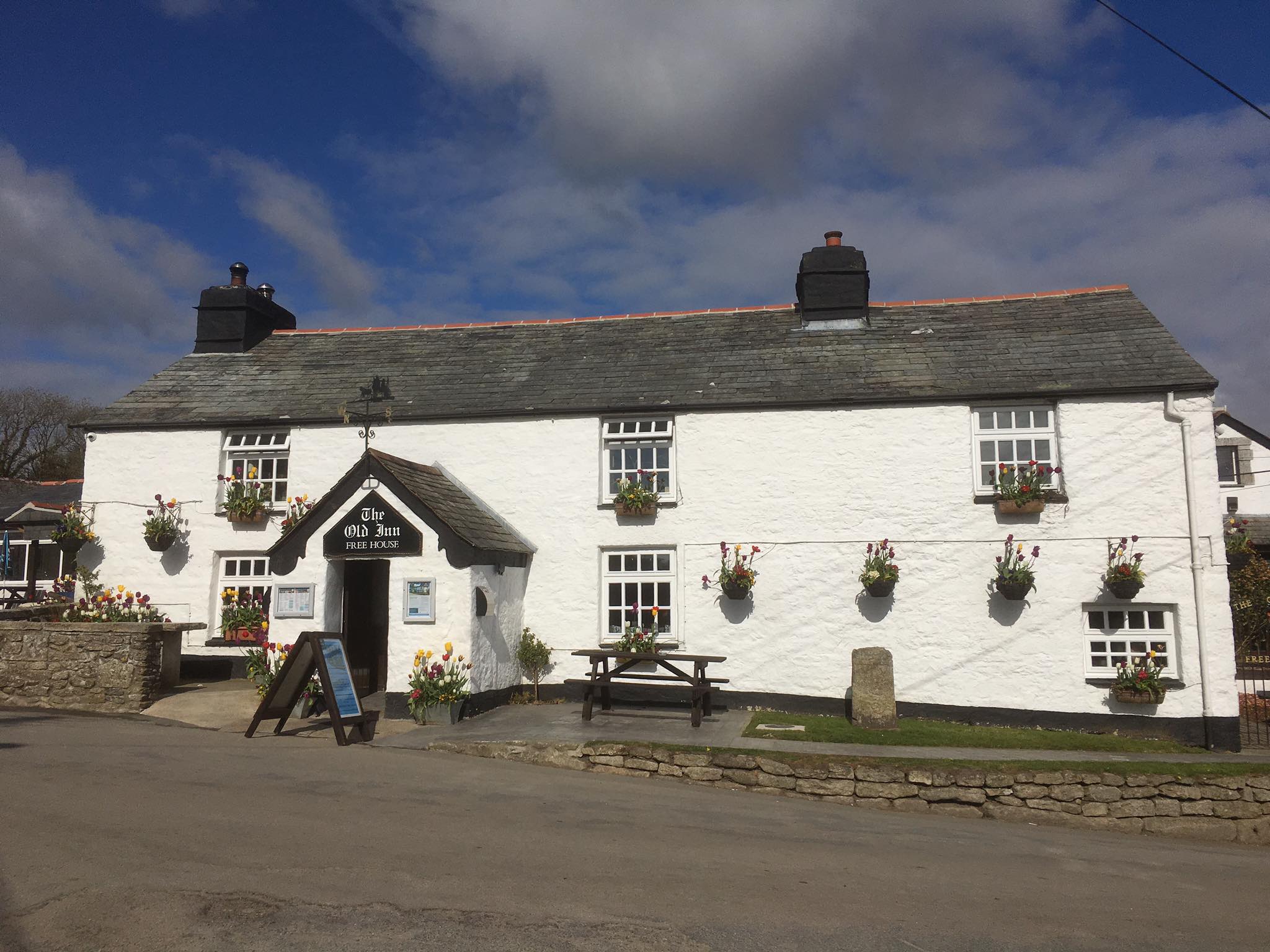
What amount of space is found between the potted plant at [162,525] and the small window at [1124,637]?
1514cm

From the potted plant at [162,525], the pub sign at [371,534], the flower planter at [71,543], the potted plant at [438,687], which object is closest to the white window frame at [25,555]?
the flower planter at [71,543]

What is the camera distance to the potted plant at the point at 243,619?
14930 millimetres

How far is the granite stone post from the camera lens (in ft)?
39.2

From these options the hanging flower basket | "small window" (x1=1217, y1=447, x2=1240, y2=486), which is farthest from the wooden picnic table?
"small window" (x1=1217, y1=447, x2=1240, y2=486)

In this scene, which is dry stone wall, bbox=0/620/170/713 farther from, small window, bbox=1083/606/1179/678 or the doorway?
small window, bbox=1083/606/1179/678

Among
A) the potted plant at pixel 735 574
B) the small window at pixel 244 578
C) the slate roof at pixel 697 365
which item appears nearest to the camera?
the potted plant at pixel 735 574

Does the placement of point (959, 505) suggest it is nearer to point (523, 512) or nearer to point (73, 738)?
point (523, 512)

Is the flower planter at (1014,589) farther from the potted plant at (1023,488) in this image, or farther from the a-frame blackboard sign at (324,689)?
the a-frame blackboard sign at (324,689)

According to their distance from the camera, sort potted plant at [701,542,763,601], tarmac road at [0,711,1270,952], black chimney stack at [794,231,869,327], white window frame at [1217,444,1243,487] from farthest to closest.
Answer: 1. white window frame at [1217,444,1243,487]
2. black chimney stack at [794,231,869,327]
3. potted plant at [701,542,763,601]
4. tarmac road at [0,711,1270,952]

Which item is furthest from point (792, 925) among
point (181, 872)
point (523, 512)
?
point (523, 512)

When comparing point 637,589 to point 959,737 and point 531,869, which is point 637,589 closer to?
point 959,737

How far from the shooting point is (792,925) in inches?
215

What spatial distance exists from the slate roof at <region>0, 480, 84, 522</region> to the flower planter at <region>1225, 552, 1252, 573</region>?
86.7ft

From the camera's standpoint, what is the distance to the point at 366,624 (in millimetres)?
14617
